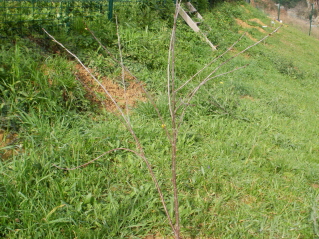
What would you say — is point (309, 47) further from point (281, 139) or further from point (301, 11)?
point (301, 11)

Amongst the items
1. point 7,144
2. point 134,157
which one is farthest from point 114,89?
point 7,144

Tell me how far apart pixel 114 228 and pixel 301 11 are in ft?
115

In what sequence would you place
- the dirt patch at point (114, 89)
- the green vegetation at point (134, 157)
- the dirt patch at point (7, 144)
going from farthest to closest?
1. the dirt patch at point (114, 89)
2. the dirt patch at point (7, 144)
3. the green vegetation at point (134, 157)

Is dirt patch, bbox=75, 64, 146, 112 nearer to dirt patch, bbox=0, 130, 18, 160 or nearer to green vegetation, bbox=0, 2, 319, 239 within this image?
green vegetation, bbox=0, 2, 319, 239

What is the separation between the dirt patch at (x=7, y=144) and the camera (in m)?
2.53

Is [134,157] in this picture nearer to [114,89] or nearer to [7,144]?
[7,144]

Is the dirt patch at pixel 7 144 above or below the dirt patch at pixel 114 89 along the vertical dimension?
below

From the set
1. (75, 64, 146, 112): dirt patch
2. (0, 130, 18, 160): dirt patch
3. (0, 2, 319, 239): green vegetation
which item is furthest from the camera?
(75, 64, 146, 112): dirt patch

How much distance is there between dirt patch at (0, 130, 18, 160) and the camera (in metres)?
2.53

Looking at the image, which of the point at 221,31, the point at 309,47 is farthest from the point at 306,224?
the point at 309,47

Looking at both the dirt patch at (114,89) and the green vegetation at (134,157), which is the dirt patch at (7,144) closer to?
the green vegetation at (134,157)

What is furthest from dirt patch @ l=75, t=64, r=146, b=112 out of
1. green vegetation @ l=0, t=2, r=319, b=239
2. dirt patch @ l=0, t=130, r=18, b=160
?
Answer: dirt patch @ l=0, t=130, r=18, b=160

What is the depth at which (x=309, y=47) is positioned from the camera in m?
13.1

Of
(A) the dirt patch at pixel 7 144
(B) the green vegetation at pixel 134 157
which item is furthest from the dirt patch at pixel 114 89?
(A) the dirt patch at pixel 7 144
